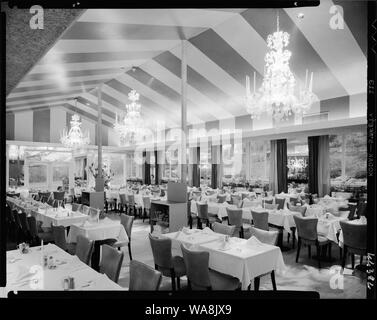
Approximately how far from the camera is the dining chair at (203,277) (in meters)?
2.60

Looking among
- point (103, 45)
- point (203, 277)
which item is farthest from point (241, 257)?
point (103, 45)

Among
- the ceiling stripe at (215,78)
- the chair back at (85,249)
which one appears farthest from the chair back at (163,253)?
the ceiling stripe at (215,78)

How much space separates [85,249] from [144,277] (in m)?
1.11

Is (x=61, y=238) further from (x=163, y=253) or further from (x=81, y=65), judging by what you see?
(x=81, y=65)

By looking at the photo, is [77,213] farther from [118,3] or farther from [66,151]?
[66,151]

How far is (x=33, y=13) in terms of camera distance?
1102 millimetres

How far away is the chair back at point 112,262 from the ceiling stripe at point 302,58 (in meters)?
3.93

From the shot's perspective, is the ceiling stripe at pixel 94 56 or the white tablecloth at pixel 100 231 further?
the white tablecloth at pixel 100 231

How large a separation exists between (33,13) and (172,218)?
4.35 meters

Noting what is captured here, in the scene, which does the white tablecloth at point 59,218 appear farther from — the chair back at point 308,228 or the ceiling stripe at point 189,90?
the ceiling stripe at point 189,90

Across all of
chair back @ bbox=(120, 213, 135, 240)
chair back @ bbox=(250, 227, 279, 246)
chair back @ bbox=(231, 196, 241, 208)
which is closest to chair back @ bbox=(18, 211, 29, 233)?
chair back @ bbox=(120, 213, 135, 240)

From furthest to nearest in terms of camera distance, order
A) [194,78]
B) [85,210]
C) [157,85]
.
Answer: [157,85], [194,78], [85,210]

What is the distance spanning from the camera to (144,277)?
86.4 inches
